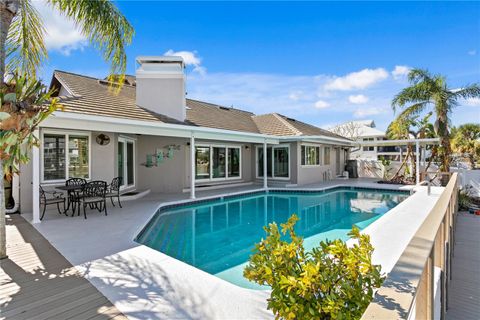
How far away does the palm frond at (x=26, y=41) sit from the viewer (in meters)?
6.72

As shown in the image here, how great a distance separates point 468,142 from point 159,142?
95.5ft

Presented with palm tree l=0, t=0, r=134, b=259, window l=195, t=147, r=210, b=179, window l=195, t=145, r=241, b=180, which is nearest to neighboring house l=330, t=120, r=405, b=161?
window l=195, t=145, r=241, b=180

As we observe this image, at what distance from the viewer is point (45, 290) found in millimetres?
3594

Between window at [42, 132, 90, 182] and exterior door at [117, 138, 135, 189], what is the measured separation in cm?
157

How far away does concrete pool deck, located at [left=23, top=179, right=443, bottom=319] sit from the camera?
3275 millimetres

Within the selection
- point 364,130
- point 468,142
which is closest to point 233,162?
point 468,142

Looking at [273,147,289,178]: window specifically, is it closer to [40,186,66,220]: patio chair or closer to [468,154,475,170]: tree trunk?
[40,186,66,220]: patio chair

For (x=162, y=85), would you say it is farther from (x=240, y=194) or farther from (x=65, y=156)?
(x=240, y=194)

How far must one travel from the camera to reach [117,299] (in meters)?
3.41

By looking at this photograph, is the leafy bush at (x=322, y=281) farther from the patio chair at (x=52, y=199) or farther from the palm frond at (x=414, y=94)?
the palm frond at (x=414, y=94)

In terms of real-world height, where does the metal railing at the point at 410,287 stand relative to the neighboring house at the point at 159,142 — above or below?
below

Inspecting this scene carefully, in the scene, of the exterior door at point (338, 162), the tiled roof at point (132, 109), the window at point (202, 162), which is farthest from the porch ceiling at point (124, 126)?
the exterior door at point (338, 162)

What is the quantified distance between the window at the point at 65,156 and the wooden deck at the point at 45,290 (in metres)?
4.73

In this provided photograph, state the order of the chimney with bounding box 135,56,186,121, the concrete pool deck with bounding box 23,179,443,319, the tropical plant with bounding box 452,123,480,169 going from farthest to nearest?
the tropical plant with bounding box 452,123,480,169
the chimney with bounding box 135,56,186,121
the concrete pool deck with bounding box 23,179,443,319
